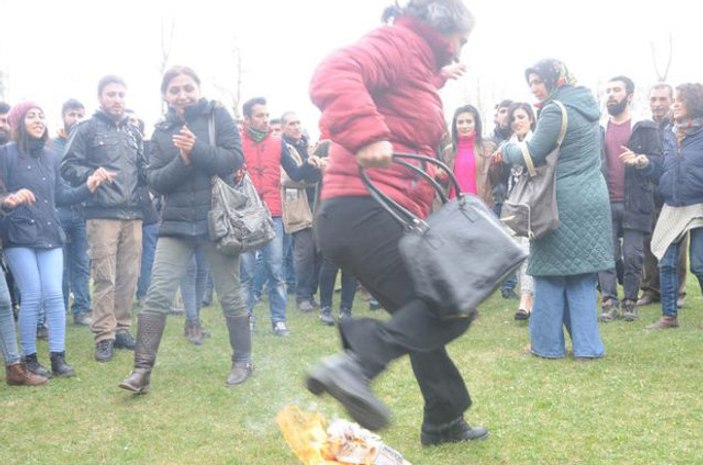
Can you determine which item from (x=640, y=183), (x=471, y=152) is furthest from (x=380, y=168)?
(x=471, y=152)

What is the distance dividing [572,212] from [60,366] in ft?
13.1

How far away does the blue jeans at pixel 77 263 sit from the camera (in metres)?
8.03

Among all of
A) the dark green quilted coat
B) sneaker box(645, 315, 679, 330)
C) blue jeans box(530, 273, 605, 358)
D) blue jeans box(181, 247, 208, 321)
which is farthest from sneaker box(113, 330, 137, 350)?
sneaker box(645, 315, 679, 330)

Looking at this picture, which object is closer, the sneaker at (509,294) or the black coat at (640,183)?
the black coat at (640,183)

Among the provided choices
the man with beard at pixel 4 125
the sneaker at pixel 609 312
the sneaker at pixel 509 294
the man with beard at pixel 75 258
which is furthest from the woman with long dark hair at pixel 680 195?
the man with beard at pixel 75 258

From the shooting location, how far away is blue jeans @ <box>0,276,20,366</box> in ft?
17.8

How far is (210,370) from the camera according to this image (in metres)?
5.79

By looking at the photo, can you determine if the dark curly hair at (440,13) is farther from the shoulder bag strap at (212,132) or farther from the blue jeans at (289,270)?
the blue jeans at (289,270)

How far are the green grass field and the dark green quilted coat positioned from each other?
77 centimetres

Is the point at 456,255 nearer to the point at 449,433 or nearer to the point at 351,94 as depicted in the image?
the point at 351,94

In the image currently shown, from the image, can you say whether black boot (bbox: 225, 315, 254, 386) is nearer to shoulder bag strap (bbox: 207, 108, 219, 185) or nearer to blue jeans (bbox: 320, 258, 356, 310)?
shoulder bag strap (bbox: 207, 108, 219, 185)

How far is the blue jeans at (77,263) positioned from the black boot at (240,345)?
321cm

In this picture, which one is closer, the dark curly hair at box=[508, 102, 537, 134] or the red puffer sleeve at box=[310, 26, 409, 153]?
the red puffer sleeve at box=[310, 26, 409, 153]

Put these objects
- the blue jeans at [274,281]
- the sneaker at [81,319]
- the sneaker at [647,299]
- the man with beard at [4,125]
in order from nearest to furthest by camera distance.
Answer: the man with beard at [4,125] < the blue jeans at [274,281] < the sneaker at [81,319] < the sneaker at [647,299]
